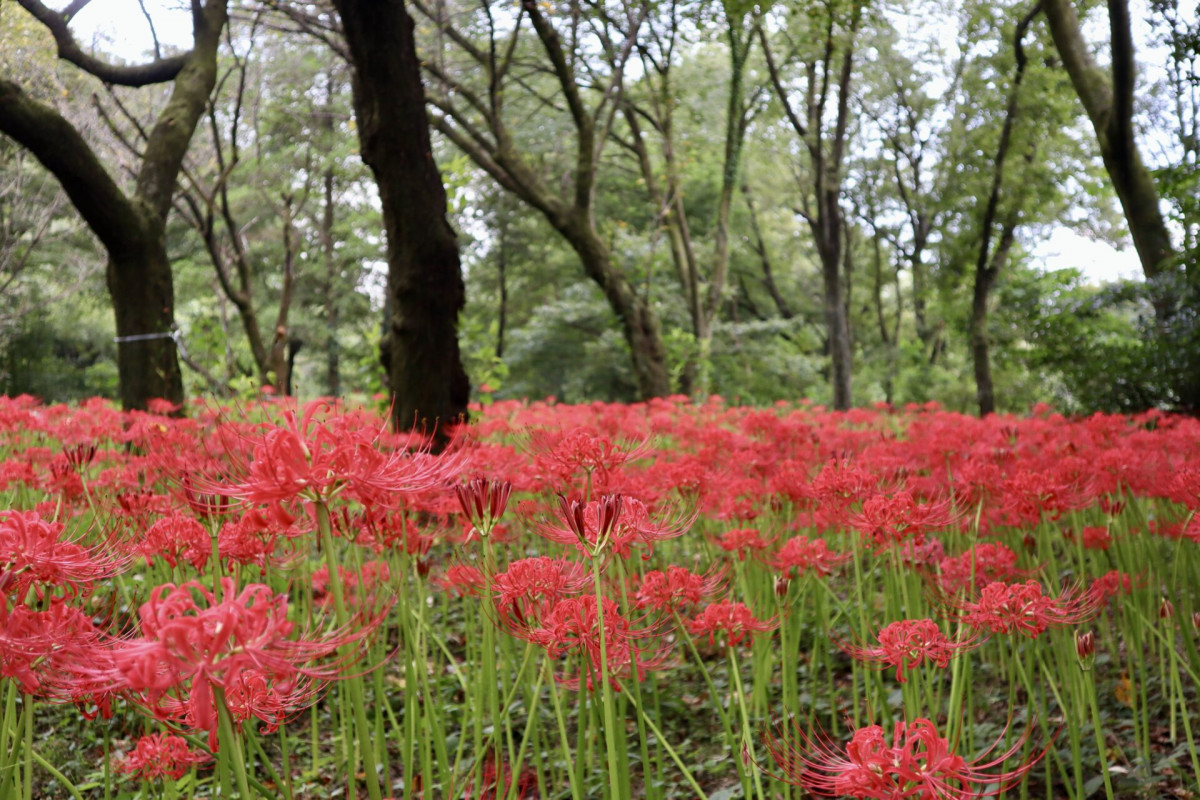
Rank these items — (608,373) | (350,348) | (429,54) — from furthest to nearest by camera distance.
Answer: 1. (350,348)
2. (608,373)
3. (429,54)

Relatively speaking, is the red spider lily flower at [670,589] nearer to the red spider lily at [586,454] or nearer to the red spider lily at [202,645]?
the red spider lily at [586,454]

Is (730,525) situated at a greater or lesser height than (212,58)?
lesser

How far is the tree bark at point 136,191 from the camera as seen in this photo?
6672 mm

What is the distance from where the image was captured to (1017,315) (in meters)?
12.9

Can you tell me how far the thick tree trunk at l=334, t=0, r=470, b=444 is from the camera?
5629 mm

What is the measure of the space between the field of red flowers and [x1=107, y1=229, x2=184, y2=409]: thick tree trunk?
331cm

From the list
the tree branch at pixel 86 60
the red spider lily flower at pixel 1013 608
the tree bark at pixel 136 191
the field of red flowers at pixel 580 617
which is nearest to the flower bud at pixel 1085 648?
the field of red flowers at pixel 580 617

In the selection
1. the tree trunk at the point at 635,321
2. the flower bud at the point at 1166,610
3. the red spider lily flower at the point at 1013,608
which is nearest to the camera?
the red spider lily flower at the point at 1013,608

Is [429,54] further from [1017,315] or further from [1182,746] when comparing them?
[1182,746]

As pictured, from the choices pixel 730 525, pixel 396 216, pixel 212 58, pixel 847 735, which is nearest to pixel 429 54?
pixel 212 58

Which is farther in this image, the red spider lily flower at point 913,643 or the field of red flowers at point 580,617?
the red spider lily flower at point 913,643

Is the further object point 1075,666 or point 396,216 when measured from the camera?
point 396,216

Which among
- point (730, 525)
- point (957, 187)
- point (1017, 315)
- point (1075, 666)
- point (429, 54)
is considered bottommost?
point (1075, 666)

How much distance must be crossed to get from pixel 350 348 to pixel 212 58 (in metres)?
17.4
